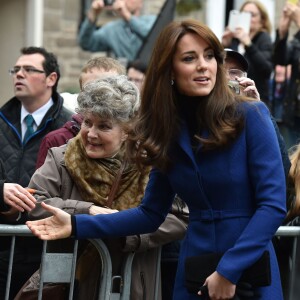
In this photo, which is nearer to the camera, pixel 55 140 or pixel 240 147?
pixel 240 147

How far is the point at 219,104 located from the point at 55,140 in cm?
200

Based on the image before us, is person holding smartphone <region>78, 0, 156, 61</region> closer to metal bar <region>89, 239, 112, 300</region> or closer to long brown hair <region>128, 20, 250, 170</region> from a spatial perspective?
metal bar <region>89, 239, 112, 300</region>

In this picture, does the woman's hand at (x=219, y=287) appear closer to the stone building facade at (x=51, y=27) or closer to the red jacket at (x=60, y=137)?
the red jacket at (x=60, y=137)

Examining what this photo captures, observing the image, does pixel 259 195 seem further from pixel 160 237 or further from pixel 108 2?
pixel 108 2

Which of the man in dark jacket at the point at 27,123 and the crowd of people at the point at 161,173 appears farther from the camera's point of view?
the man in dark jacket at the point at 27,123

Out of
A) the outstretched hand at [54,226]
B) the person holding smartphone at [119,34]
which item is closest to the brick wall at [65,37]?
the person holding smartphone at [119,34]

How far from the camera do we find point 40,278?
214 inches

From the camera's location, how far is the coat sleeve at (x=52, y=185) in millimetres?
5480

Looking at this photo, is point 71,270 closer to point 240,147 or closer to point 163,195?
point 163,195

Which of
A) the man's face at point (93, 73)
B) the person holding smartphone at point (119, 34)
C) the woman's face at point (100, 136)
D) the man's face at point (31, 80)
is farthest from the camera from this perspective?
the person holding smartphone at point (119, 34)

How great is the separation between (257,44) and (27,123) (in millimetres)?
3034

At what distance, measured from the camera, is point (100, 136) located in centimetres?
557

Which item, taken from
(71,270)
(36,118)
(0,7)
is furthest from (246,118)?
(0,7)

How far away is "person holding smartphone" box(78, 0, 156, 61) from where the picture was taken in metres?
10.9
